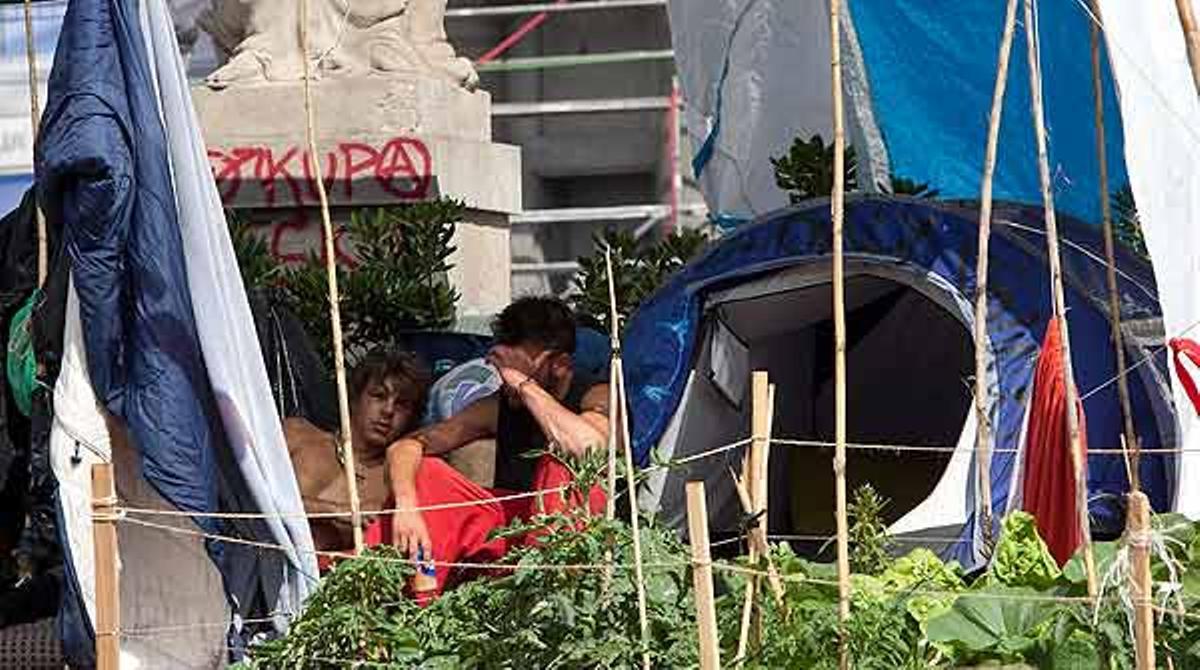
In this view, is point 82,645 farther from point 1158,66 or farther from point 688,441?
point 1158,66

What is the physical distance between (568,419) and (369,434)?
602 mm

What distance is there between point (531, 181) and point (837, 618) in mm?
12265

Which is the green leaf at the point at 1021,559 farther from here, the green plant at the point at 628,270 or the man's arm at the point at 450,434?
the green plant at the point at 628,270

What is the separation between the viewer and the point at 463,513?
733 cm

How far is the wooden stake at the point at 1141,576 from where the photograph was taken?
5102 mm

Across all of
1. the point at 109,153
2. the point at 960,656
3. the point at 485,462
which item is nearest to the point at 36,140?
the point at 109,153

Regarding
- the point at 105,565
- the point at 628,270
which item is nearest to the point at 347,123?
the point at 628,270

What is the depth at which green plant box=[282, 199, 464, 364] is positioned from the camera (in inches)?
359

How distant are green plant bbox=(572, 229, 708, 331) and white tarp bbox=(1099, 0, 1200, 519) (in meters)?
2.63

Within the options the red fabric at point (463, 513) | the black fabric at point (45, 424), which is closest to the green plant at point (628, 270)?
the red fabric at point (463, 513)

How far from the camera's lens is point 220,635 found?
270 inches

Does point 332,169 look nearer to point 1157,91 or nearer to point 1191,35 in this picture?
point 1157,91

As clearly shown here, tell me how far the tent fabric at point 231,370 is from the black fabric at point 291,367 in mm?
1101

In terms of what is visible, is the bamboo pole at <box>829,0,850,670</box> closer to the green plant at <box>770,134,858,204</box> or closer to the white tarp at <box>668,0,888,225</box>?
the green plant at <box>770,134,858,204</box>
